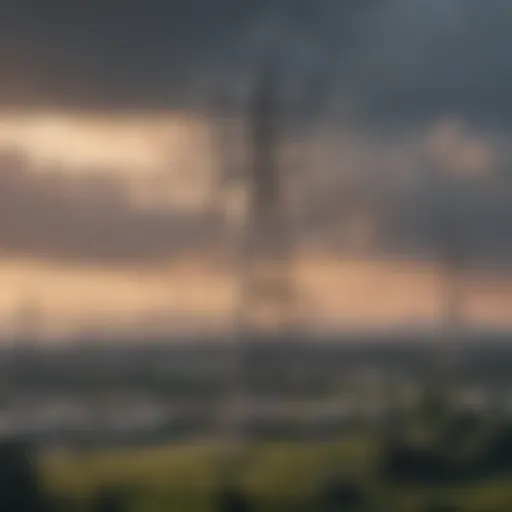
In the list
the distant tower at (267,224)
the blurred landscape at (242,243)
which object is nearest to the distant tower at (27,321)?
the blurred landscape at (242,243)

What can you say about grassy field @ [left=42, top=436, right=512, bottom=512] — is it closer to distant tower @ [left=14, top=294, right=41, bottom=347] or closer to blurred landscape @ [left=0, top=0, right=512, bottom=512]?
blurred landscape @ [left=0, top=0, right=512, bottom=512]

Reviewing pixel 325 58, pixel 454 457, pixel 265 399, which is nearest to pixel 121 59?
pixel 325 58

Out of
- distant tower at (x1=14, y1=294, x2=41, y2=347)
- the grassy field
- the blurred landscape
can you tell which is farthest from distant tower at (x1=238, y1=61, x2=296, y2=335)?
distant tower at (x1=14, y1=294, x2=41, y2=347)

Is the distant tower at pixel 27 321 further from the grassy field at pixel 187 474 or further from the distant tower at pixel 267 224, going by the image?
the distant tower at pixel 267 224

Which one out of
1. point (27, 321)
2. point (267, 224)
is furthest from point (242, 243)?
point (27, 321)

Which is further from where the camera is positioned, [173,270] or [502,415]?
[502,415]

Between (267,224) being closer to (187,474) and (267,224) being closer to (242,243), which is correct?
(242,243)

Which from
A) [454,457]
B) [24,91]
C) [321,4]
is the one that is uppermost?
[321,4]

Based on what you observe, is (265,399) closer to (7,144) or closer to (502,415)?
(502,415)
